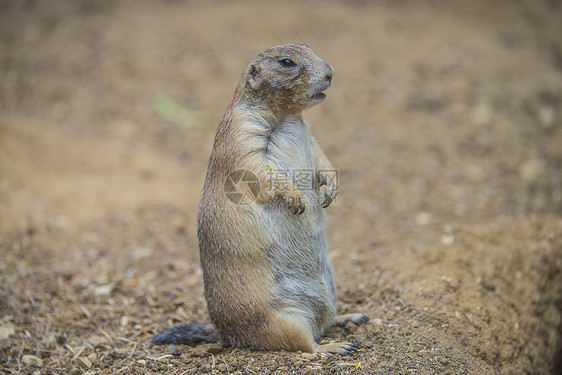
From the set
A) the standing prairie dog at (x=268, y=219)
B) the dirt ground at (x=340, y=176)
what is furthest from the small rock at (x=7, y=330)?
the standing prairie dog at (x=268, y=219)

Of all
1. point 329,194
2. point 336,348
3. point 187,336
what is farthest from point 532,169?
point 187,336

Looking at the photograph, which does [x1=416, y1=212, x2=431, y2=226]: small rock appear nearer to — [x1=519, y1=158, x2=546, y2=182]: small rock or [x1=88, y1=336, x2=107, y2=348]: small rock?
[x1=519, y1=158, x2=546, y2=182]: small rock

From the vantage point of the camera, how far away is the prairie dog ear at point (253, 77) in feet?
13.2

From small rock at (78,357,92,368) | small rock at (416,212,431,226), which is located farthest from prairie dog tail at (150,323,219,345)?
small rock at (416,212,431,226)

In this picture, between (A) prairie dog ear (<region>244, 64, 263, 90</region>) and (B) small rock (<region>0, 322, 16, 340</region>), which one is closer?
(A) prairie dog ear (<region>244, 64, 263, 90</region>)

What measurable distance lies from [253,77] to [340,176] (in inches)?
182

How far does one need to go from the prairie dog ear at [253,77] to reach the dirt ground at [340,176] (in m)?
2.12

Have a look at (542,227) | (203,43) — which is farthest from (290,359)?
(203,43)

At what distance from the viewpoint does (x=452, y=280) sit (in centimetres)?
509

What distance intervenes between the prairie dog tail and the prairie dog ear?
2094 mm

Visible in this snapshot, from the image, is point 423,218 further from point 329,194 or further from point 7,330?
point 7,330

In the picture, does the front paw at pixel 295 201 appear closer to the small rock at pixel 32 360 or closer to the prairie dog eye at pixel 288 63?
the prairie dog eye at pixel 288 63

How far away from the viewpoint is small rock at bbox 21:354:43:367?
14.2ft

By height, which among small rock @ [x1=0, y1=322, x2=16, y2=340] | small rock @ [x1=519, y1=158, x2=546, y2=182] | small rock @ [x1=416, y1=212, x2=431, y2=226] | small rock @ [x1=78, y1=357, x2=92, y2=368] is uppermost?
small rock @ [x1=519, y1=158, x2=546, y2=182]
